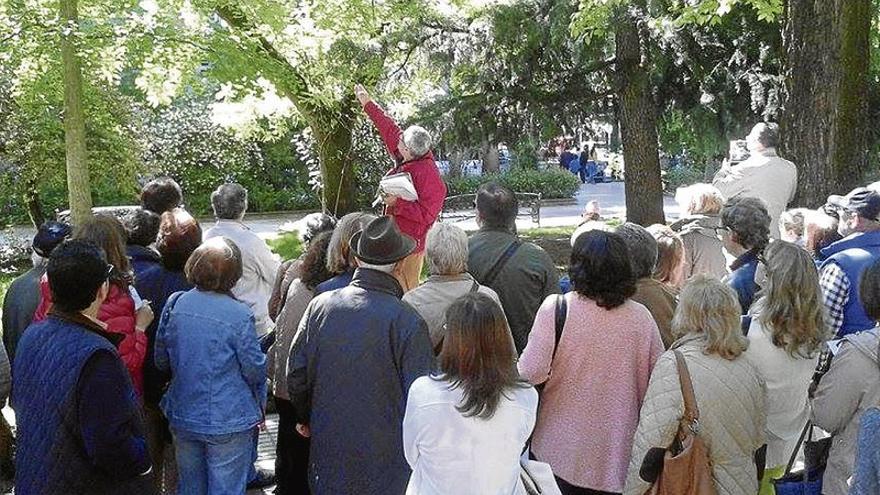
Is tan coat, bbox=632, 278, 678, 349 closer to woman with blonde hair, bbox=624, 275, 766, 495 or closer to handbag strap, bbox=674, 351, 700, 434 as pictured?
woman with blonde hair, bbox=624, 275, 766, 495

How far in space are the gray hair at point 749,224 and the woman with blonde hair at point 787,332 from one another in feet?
2.21

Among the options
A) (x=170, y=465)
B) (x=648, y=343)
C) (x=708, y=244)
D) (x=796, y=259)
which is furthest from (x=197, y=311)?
(x=708, y=244)

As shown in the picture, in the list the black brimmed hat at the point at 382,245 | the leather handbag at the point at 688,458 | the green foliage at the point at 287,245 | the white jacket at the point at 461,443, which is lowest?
the green foliage at the point at 287,245

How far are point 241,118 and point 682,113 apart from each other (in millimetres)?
6432

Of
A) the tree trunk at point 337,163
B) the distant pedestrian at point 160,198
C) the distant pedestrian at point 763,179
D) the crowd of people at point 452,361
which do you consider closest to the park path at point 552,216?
the tree trunk at point 337,163

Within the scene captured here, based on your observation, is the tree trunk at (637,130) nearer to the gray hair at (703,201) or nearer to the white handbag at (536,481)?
the gray hair at (703,201)

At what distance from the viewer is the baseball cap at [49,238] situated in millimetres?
4332

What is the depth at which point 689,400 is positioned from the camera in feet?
11.0

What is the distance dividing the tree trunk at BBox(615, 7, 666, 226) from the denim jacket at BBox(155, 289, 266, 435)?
8952mm

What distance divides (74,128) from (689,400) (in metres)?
6.88

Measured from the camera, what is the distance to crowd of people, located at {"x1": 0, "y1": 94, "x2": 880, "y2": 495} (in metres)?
2.95

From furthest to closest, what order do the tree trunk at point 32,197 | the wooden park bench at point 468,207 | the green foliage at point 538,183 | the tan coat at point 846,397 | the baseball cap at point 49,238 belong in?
the green foliage at point 538,183 → the wooden park bench at point 468,207 → the tree trunk at point 32,197 → the baseball cap at point 49,238 → the tan coat at point 846,397

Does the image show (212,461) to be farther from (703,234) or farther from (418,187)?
(703,234)

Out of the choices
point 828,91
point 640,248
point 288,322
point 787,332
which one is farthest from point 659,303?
point 828,91
